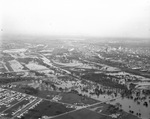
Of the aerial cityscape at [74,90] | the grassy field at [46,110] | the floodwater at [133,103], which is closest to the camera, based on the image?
the grassy field at [46,110]

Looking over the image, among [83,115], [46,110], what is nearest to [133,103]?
[83,115]

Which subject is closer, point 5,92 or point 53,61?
point 5,92

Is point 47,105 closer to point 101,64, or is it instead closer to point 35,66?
point 35,66

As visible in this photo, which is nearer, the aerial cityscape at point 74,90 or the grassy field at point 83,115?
the grassy field at point 83,115

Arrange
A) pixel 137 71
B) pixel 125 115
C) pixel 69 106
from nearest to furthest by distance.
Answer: pixel 125 115, pixel 69 106, pixel 137 71

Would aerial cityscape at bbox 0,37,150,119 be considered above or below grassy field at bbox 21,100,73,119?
above

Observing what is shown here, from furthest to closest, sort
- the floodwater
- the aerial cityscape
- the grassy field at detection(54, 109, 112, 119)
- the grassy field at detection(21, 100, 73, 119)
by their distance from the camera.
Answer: the floodwater → the aerial cityscape → the grassy field at detection(21, 100, 73, 119) → the grassy field at detection(54, 109, 112, 119)

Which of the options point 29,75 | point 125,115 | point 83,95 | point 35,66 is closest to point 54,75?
point 29,75

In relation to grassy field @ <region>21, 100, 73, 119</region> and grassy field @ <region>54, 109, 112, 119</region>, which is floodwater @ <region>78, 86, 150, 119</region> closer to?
grassy field @ <region>54, 109, 112, 119</region>

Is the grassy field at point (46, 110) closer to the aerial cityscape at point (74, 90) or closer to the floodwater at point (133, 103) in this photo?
the aerial cityscape at point (74, 90)

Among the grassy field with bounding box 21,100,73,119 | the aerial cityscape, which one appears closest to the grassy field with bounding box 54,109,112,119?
the aerial cityscape

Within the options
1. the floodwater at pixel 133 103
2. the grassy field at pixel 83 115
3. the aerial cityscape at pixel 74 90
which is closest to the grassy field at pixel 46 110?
the aerial cityscape at pixel 74 90
